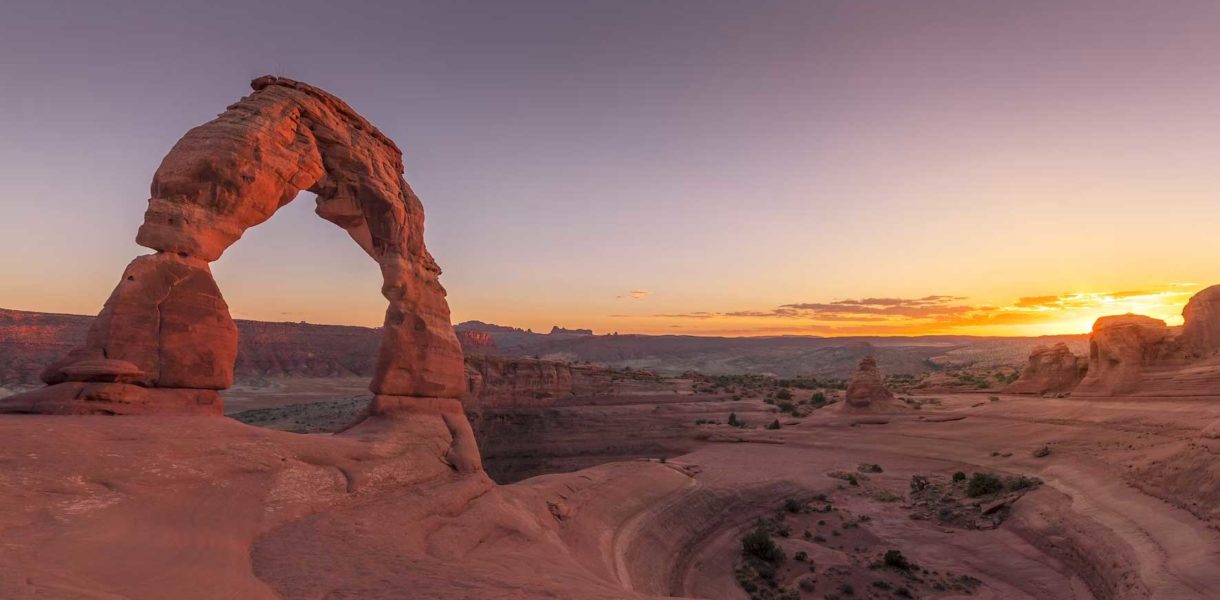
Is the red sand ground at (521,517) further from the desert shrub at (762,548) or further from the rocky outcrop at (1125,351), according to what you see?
the rocky outcrop at (1125,351)

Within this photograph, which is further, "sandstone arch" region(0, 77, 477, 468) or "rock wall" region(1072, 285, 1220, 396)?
"rock wall" region(1072, 285, 1220, 396)

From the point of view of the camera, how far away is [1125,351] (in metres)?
29.6

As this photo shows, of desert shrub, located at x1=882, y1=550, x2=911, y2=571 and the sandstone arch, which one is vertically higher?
the sandstone arch

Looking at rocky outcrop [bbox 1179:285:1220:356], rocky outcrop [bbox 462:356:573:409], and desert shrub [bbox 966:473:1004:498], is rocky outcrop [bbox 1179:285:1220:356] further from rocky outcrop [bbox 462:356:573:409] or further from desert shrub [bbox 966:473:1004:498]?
rocky outcrop [bbox 462:356:573:409]

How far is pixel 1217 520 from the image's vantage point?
1363 centimetres

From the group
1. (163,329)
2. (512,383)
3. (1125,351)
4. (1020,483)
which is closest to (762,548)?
(1020,483)

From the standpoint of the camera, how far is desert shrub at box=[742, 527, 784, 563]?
17000mm

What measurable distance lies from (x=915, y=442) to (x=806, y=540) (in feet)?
51.7

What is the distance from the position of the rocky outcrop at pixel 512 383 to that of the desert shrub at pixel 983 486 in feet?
83.0

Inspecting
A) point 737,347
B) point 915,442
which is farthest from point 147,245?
point 737,347

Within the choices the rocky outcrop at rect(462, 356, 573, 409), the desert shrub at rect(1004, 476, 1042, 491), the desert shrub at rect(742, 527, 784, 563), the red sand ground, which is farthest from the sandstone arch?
the desert shrub at rect(1004, 476, 1042, 491)

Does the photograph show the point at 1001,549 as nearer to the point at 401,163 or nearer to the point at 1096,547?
the point at 1096,547

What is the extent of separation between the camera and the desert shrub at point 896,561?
53.4 ft

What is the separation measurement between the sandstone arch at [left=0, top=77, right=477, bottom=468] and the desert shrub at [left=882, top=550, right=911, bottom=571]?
42.9 ft
